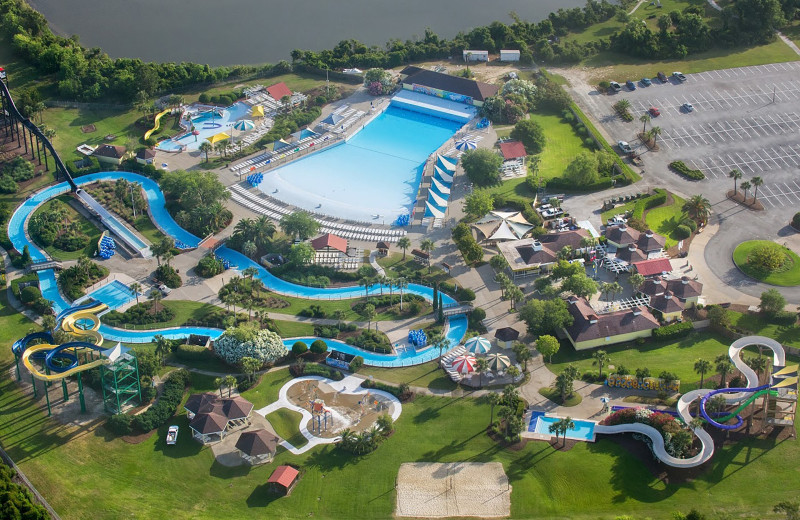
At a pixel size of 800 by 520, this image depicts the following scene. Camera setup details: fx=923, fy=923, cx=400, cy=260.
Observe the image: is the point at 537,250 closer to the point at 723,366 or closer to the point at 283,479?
the point at 723,366

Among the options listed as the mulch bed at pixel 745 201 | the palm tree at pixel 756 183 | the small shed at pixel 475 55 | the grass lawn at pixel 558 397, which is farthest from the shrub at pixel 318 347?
the small shed at pixel 475 55

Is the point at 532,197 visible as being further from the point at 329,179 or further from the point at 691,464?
the point at 691,464

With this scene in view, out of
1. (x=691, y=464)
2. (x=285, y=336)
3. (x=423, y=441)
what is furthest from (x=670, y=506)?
(x=285, y=336)

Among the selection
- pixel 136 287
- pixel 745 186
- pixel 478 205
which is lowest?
pixel 136 287

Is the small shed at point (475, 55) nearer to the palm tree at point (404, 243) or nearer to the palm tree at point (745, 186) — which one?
the palm tree at point (745, 186)

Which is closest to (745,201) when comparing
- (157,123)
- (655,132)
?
(655,132)

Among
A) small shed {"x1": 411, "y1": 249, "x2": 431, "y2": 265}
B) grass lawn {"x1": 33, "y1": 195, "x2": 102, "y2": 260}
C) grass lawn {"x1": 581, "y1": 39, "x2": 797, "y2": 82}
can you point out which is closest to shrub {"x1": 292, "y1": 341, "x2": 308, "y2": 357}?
small shed {"x1": 411, "y1": 249, "x2": 431, "y2": 265}
